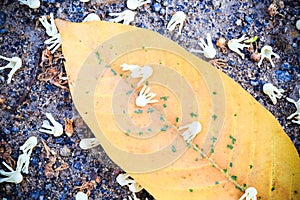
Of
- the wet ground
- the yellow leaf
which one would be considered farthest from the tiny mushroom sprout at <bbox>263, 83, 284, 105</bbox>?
the yellow leaf

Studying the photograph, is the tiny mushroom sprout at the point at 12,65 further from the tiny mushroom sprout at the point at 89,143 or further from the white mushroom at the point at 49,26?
the tiny mushroom sprout at the point at 89,143

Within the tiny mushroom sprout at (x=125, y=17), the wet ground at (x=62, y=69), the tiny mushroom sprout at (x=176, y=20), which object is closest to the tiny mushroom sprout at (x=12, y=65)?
the wet ground at (x=62, y=69)

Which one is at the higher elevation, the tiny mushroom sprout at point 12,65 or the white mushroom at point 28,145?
the tiny mushroom sprout at point 12,65

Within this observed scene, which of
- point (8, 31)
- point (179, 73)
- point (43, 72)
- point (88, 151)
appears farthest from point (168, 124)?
point (8, 31)

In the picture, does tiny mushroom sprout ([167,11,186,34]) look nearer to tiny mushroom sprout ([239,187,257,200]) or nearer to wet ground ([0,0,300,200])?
wet ground ([0,0,300,200])

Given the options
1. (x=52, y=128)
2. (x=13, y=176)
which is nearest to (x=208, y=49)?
Answer: (x=52, y=128)
